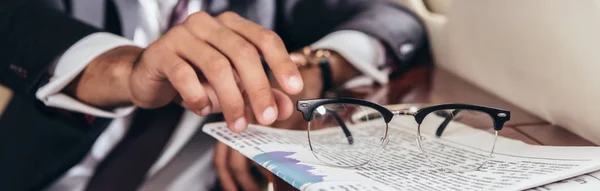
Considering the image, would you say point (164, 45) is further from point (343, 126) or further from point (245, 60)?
point (343, 126)

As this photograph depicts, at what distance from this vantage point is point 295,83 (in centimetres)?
53

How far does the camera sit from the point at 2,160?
0.77 meters

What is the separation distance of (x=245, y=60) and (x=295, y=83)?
50mm

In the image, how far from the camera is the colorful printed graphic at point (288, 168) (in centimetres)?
43

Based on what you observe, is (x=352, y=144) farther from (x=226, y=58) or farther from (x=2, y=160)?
(x=2, y=160)

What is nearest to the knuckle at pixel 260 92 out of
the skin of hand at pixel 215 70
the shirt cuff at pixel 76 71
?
the skin of hand at pixel 215 70

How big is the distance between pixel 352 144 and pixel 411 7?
0.44 m

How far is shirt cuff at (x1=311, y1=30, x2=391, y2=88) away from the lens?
0.83 metres

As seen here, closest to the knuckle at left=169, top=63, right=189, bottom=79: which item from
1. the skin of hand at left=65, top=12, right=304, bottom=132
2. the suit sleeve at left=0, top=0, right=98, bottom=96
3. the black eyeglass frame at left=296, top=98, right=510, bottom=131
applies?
the skin of hand at left=65, top=12, right=304, bottom=132

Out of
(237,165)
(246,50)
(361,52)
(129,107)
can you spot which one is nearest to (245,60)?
(246,50)

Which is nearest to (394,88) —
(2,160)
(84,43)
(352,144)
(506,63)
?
(506,63)

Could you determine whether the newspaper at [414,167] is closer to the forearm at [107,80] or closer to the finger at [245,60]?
the finger at [245,60]

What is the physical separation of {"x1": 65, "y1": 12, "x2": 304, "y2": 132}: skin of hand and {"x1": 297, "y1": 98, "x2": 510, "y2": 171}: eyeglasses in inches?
1.6

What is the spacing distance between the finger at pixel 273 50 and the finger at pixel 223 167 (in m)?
0.12
